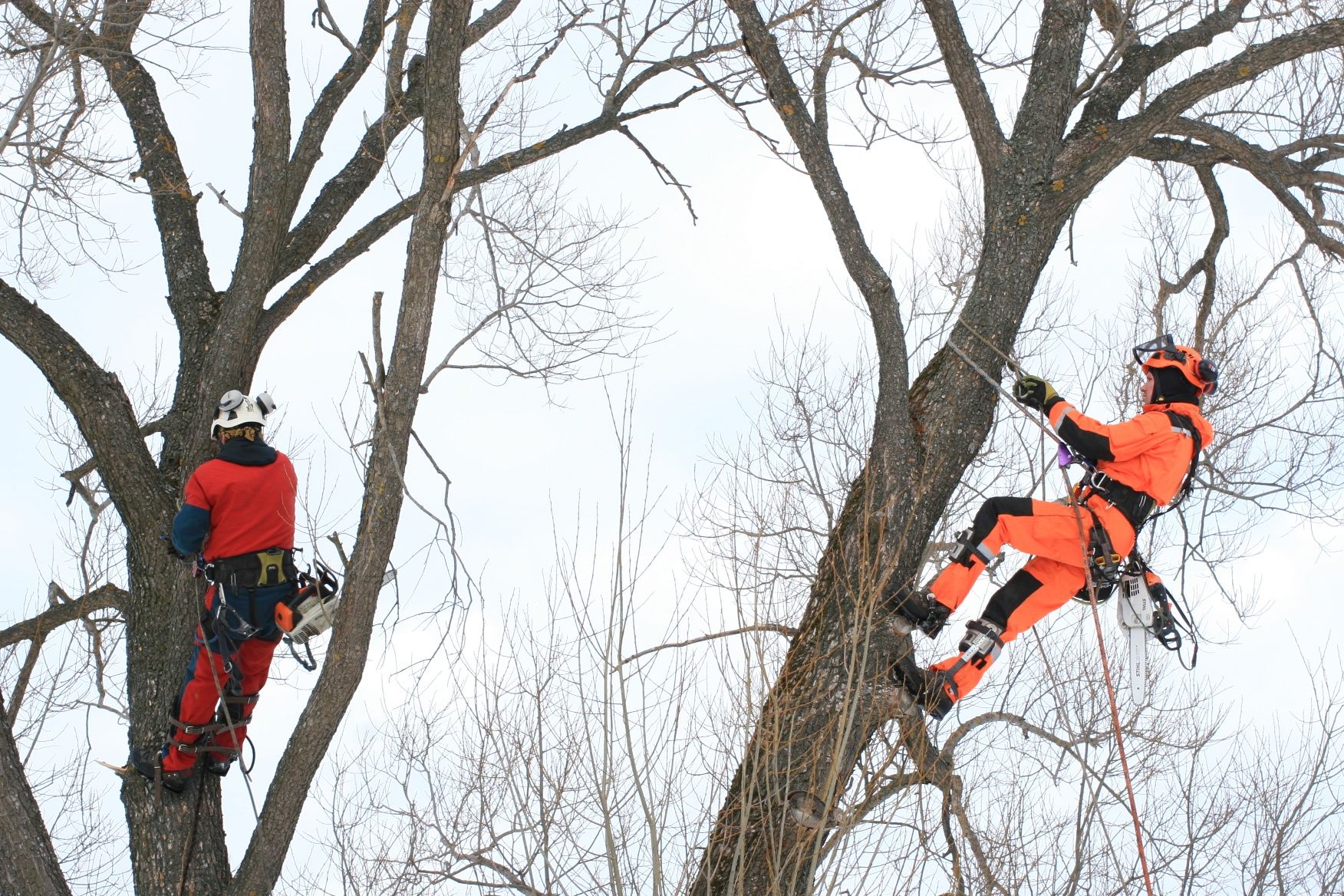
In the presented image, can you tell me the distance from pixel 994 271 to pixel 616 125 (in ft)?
8.92

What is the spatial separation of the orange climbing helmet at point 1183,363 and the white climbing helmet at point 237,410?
4.05 metres

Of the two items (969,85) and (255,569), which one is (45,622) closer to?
(255,569)

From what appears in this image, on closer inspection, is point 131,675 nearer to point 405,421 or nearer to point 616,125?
point 405,421

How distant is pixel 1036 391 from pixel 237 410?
139 inches

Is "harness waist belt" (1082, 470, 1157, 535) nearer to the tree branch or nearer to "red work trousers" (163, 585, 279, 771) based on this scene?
the tree branch

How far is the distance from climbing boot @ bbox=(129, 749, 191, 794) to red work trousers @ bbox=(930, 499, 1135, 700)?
318 cm

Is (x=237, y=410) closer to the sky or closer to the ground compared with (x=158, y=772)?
closer to the sky

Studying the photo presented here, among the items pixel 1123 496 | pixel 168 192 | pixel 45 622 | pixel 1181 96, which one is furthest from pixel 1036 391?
pixel 45 622

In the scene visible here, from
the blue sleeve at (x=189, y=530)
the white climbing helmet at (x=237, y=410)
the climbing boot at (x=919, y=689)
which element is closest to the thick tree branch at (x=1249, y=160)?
the climbing boot at (x=919, y=689)

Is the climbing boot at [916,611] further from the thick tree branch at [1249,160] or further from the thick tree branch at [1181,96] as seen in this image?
the thick tree branch at [1249,160]

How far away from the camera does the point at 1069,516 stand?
4961 mm

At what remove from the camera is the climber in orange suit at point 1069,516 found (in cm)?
479

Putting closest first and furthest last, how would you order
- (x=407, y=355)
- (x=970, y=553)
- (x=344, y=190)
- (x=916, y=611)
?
(x=407, y=355) → (x=916, y=611) → (x=970, y=553) → (x=344, y=190)

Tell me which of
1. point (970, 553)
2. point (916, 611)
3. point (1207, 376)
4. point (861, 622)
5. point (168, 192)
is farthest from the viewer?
point (168, 192)
